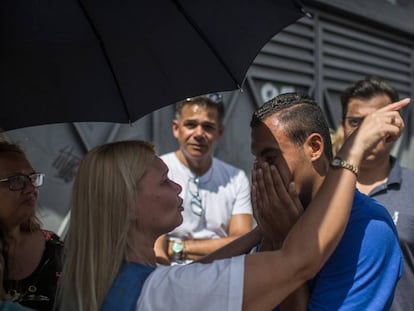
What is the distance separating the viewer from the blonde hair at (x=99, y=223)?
1.69m

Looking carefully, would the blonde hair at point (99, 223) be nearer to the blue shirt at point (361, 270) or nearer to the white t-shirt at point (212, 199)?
the blue shirt at point (361, 270)

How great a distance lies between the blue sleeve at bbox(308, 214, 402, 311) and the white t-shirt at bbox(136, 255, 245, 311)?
27 centimetres

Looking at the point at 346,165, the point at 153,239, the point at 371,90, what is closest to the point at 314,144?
the point at 346,165

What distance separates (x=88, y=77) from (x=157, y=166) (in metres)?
0.59

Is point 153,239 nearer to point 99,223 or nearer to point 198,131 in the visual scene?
point 99,223

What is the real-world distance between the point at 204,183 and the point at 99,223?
200cm

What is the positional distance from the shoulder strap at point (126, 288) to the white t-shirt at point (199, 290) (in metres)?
0.02

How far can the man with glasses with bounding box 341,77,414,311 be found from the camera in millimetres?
2389

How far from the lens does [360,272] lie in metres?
1.66

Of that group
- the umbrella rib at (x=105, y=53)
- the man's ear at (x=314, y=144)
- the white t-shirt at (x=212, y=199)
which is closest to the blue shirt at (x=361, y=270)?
the man's ear at (x=314, y=144)

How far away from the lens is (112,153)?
1855 mm

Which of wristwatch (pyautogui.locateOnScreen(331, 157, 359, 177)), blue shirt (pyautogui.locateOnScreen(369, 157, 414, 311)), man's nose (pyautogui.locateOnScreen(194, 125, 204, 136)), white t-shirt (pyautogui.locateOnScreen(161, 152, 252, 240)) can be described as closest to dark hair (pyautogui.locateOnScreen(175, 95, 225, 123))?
man's nose (pyautogui.locateOnScreen(194, 125, 204, 136))

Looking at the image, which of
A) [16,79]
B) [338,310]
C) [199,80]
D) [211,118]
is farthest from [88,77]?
[211,118]

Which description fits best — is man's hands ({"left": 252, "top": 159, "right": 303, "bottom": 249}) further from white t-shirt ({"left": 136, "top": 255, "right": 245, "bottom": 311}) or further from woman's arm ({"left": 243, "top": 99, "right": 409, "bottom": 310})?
white t-shirt ({"left": 136, "top": 255, "right": 245, "bottom": 311})
